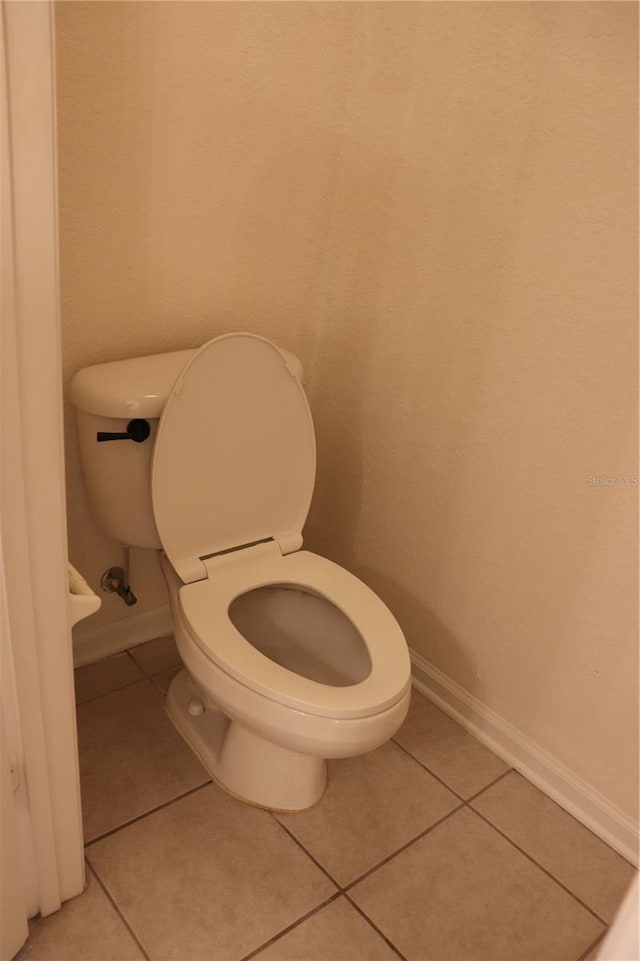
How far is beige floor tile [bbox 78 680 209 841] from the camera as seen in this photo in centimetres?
141

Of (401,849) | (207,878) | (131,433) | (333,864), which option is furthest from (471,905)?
(131,433)

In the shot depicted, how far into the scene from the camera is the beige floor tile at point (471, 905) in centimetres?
125

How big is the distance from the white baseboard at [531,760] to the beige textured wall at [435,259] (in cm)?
3

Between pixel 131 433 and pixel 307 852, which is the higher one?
pixel 131 433

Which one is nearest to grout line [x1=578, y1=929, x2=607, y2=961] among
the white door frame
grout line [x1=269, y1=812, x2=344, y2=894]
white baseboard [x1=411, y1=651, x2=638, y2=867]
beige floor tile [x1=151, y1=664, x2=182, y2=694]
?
white baseboard [x1=411, y1=651, x2=638, y2=867]

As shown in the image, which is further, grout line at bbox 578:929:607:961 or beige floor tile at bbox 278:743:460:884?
beige floor tile at bbox 278:743:460:884

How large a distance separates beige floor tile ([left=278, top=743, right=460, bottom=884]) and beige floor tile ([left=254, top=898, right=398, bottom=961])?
3.0 inches

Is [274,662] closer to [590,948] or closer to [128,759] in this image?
[128,759]

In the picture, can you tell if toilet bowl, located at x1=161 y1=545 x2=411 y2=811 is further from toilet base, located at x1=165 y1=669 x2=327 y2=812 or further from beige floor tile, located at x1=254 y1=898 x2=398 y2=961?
beige floor tile, located at x1=254 y1=898 x2=398 y2=961

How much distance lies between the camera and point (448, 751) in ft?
5.38

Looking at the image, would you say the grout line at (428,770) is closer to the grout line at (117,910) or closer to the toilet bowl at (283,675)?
the toilet bowl at (283,675)

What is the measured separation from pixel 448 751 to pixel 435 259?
108cm

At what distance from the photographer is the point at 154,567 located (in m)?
1.76

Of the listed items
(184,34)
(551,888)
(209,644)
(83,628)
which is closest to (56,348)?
(209,644)
